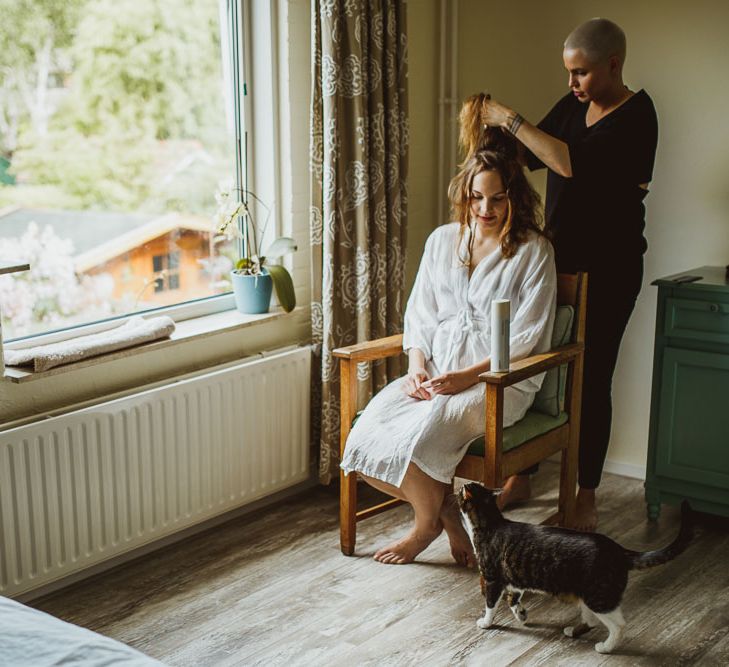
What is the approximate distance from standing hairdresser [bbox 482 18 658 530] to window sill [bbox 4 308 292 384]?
1012 mm

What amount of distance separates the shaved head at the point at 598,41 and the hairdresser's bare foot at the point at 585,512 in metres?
1.41

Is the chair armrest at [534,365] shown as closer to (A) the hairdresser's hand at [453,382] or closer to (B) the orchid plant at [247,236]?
(A) the hairdresser's hand at [453,382]

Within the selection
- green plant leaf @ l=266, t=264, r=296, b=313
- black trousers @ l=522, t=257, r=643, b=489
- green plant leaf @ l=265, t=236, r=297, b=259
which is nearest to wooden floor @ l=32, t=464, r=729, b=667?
black trousers @ l=522, t=257, r=643, b=489

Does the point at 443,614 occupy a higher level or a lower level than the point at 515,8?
lower

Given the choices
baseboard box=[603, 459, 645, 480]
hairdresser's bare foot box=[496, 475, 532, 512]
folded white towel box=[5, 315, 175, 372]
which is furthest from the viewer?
baseboard box=[603, 459, 645, 480]

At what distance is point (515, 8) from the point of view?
3777mm

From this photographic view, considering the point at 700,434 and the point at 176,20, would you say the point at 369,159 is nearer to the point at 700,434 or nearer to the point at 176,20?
the point at 176,20

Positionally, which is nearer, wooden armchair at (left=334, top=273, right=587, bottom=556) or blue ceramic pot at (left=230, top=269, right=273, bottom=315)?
wooden armchair at (left=334, top=273, right=587, bottom=556)

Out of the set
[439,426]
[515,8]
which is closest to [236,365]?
[439,426]

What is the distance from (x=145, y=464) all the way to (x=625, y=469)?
1.88m

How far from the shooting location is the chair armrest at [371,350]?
2.95m

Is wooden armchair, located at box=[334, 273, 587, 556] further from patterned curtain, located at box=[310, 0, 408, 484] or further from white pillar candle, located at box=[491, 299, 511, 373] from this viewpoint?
patterned curtain, located at box=[310, 0, 408, 484]

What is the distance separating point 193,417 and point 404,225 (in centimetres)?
107

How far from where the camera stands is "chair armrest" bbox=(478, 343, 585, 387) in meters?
2.64
